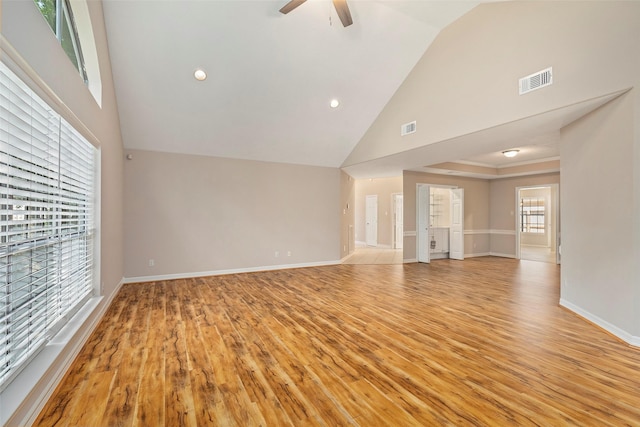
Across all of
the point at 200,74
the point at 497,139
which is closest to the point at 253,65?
the point at 200,74

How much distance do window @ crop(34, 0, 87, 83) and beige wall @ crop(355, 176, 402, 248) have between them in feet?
29.6

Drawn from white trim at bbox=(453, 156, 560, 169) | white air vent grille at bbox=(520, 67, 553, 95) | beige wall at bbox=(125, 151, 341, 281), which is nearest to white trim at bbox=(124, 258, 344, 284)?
beige wall at bbox=(125, 151, 341, 281)

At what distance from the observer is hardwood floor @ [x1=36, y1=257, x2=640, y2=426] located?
1791 mm

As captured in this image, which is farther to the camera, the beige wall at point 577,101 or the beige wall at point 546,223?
the beige wall at point 546,223

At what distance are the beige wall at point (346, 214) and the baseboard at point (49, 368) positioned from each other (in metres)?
5.76

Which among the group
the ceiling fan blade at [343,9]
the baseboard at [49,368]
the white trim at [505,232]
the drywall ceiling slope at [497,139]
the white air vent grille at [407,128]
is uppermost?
the ceiling fan blade at [343,9]

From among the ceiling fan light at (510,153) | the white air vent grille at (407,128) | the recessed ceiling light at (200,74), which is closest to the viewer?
the recessed ceiling light at (200,74)

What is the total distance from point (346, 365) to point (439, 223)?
25.8 ft

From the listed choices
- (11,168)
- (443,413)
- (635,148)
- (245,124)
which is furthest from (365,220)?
(11,168)

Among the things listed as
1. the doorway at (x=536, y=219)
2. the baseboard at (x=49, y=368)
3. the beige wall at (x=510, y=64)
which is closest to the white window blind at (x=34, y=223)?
the baseboard at (x=49, y=368)

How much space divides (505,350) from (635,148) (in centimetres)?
230

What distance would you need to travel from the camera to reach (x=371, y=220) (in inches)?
450

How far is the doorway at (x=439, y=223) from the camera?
7938mm

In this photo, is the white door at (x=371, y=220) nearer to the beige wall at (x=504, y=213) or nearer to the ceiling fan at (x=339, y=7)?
the beige wall at (x=504, y=213)
